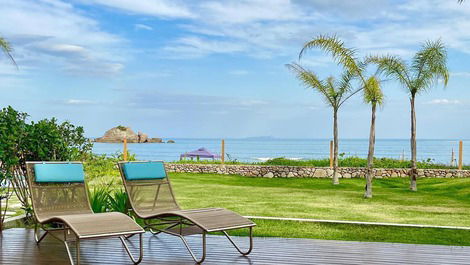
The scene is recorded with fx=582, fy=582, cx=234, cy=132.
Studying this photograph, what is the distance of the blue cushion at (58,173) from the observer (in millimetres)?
5555

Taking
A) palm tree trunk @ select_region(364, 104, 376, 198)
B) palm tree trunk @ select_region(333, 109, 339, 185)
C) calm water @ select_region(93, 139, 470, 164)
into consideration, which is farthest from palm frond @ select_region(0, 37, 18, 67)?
palm tree trunk @ select_region(333, 109, 339, 185)

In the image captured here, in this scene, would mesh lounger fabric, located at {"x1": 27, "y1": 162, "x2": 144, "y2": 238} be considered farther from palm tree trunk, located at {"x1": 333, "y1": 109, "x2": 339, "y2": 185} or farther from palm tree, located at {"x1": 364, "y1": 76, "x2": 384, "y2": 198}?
palm tree trunk, located at {"x1": 333, "y1": 109, "x2": 339, "y2": 185}

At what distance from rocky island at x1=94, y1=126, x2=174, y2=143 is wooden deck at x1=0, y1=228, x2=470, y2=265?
4559 cm

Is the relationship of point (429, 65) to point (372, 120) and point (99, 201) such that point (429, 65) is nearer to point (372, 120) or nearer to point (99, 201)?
point (372, 120)

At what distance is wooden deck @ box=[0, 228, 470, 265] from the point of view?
4.94 meters

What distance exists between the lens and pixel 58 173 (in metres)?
5.64

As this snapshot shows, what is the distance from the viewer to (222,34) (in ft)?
195

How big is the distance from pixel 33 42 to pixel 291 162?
9.79 m

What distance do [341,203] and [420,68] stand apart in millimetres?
5054

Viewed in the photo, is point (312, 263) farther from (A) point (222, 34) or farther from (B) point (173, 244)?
(A) point (222, 34)

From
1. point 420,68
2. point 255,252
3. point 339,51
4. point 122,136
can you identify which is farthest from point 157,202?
point 122,136

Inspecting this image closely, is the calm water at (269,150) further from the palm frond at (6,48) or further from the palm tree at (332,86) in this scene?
the palm tree at (332,86)

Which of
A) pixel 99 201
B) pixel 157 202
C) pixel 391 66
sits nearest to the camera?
pixel 157 202

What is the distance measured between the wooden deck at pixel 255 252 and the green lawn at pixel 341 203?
5.31ft
